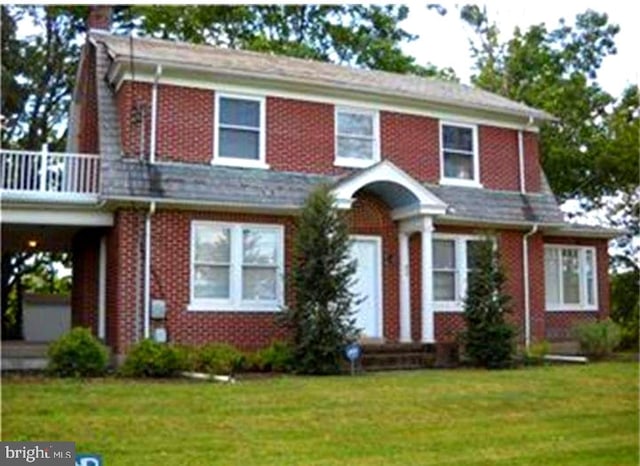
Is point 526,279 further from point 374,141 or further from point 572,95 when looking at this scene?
point 572,95

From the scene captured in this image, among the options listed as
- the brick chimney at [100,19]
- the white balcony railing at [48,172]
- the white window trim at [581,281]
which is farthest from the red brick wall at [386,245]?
the brick chimney at [100,19]

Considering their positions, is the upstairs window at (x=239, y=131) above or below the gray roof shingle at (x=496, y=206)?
above

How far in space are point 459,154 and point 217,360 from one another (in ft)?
23.6

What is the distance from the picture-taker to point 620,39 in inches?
1099

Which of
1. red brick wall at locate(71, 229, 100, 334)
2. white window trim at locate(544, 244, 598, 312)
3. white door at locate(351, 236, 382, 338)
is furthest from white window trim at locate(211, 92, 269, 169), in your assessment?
white window trim at locate(544, 244, 598, 312)

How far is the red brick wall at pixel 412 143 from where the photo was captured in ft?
54.3

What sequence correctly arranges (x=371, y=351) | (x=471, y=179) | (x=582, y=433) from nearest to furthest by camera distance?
(x=582, y=433) < (x=371, y=351) < (x=471, y=179)

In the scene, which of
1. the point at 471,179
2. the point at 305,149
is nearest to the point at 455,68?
the point at 471,179

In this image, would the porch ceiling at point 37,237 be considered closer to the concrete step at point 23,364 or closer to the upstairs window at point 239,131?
the concrete step at point 23,364

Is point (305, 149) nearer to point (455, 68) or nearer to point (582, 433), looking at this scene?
point (582, 433)

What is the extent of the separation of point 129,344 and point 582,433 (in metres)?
7.85

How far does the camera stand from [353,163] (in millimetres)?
16219

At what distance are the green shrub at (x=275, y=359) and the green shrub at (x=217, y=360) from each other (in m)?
0.27

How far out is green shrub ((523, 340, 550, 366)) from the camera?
15.6m
